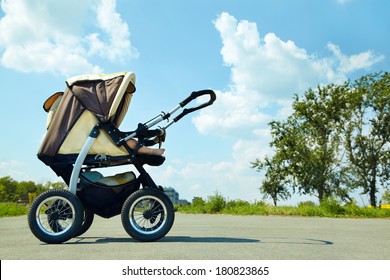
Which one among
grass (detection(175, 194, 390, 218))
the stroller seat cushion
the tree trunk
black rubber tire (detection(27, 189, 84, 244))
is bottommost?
black rubber tire (detection(27, 189, 84, 244))

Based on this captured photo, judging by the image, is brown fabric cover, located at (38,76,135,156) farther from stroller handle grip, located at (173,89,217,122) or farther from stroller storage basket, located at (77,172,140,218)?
stroller handle grip, located at (173,89,217,122)

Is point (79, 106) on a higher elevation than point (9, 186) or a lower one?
lower

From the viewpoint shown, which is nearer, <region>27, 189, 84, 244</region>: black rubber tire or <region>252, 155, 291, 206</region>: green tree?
<region>27, 189, 84, 244</region>: black rubber tire

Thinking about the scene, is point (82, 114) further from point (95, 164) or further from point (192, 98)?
point (192, 98)

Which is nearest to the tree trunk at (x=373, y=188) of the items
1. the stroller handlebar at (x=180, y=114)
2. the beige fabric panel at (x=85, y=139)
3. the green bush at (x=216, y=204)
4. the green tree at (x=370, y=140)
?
the green tree at (x=370, y=140)

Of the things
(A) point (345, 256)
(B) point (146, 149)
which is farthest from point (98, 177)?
(A) point (345, 256)

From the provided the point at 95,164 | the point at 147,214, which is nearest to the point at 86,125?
the point at 95,164

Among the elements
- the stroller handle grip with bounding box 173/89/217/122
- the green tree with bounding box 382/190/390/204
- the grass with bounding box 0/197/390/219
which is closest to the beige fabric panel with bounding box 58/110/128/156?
the stroller handle grip with bounding box 173/89/217/122

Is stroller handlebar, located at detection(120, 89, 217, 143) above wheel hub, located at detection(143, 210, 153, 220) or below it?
above

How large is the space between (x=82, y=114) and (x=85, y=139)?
0.36 meters

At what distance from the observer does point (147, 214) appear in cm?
598

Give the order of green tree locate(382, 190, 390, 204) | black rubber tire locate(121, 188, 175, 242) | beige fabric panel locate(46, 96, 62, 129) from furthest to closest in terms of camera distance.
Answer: green tree locate(382, 190, 390, 204) < beige fabric panel locate(46, 96, 62, 129) < black rubber tire locate(121, 188, 175, 242)

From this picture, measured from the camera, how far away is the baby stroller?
19.5ft

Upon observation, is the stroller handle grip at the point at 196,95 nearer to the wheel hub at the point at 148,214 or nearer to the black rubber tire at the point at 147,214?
the black rubber tire at the point at 147,214
